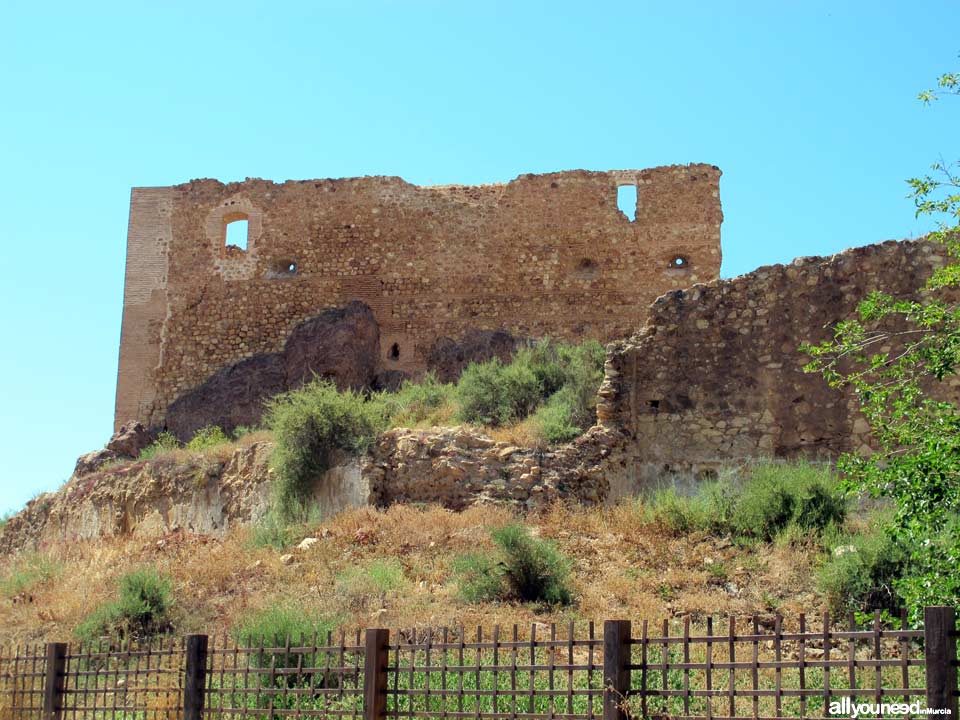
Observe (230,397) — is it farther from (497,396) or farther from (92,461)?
(497,396)

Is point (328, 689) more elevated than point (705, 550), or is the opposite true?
point (705, 550)

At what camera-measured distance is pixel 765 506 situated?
1288 centimetres

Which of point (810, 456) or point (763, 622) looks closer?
point (763, 622)

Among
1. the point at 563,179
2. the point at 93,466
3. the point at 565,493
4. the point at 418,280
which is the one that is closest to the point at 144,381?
the point at 93,466

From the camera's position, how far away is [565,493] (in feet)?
48.0

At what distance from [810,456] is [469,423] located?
472 centimetres

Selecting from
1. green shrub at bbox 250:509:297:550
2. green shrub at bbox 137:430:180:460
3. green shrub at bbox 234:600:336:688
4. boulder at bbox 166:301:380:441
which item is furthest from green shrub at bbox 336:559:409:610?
boulder at bbox 166:301:380:441

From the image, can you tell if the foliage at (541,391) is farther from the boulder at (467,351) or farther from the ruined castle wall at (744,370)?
the boulder at (467,351)

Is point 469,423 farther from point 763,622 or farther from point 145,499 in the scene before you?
point 763,622

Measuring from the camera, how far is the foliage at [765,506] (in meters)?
12.7

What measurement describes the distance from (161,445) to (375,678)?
13767mm

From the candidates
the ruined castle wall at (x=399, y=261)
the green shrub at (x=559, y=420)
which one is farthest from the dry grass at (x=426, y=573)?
the ruined castle wall at (x=399, y=261)

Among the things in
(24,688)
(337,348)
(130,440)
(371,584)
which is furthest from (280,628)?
(130,440)

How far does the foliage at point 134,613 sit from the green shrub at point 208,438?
5863 millimetres
